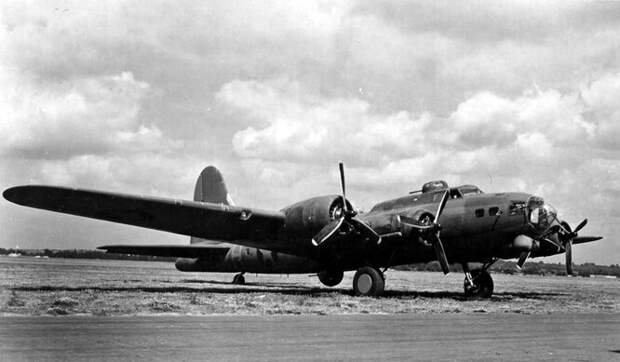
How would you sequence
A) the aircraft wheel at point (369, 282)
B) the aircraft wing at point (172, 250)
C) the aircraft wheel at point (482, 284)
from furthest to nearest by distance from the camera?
the aircraft wing at point (172, 250), the aircraft wheel at point (482, 284), the aircraft wheel at point (369, 282)

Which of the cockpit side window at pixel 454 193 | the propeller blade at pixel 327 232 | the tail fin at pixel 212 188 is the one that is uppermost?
the tail fin at pixel 212 188

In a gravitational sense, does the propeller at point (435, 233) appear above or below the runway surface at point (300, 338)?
above

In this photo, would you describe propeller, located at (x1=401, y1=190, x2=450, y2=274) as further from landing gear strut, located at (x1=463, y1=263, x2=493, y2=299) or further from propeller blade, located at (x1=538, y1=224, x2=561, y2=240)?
propeller blade, located at (x1=538, y1=224, x2=561, y2=240)

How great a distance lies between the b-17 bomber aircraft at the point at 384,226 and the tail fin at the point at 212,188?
600 centimetres

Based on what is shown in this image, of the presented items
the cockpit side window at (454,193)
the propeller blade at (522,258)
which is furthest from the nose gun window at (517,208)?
the cockpit side window at (454,193)

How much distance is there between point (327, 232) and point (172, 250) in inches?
367

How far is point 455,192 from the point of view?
1922 cm

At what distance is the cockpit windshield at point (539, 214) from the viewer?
58.0ft

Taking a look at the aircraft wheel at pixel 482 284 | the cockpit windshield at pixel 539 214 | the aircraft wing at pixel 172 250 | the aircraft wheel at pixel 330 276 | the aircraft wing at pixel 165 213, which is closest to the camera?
the aircraft wing at pixel 165 213

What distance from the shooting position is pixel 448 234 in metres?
18.4

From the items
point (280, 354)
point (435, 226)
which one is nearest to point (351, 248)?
point (435, 226)

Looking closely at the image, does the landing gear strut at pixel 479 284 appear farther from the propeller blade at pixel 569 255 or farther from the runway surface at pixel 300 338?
the runway surface at pixel 300 338

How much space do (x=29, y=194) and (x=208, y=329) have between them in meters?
7.00

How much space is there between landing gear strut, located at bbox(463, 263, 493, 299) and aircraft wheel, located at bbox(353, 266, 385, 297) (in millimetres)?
2878
